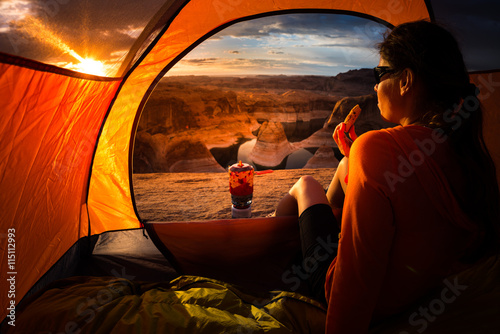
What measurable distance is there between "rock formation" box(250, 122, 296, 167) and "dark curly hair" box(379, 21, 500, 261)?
15.7ft

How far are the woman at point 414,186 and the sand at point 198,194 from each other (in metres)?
1.74

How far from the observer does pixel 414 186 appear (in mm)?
617

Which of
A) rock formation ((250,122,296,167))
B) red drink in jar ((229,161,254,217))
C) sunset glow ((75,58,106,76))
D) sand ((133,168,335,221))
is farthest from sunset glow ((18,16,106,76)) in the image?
rock formation ((250,122,296,167))

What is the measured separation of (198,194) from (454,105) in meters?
2.52

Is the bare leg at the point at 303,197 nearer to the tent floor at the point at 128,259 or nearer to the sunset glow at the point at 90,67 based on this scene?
the tent floor at the point at 128,259

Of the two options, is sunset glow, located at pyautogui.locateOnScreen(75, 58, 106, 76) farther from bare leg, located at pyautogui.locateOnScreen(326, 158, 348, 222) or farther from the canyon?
the canyon

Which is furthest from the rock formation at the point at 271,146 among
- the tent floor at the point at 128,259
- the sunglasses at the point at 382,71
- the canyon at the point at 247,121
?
the sunglasses at the point at 382,71

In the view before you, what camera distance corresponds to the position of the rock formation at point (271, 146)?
5.62 m

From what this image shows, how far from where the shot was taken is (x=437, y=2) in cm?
153

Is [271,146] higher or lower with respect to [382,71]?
lower

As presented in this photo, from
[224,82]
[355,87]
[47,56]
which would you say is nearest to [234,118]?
[224,82]

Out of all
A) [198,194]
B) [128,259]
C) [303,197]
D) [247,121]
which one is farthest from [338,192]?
[247,121]

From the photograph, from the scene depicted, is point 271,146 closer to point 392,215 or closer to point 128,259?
point 128,259

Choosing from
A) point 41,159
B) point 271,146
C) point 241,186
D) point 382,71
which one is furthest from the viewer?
point 271,146
